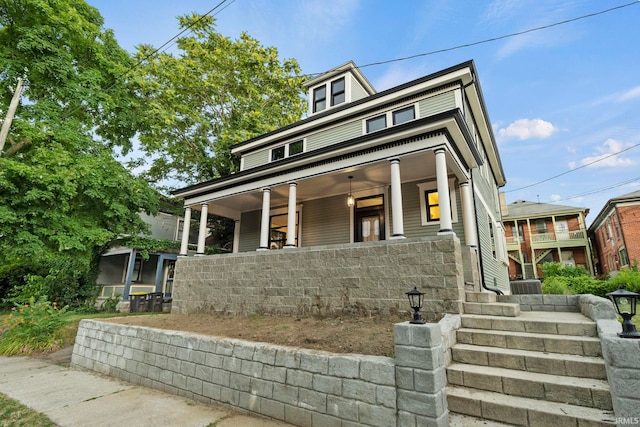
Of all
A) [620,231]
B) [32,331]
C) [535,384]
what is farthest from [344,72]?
[620,231]

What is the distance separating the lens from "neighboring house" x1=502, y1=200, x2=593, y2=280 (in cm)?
2170

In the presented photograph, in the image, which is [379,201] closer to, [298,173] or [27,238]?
[298,173]

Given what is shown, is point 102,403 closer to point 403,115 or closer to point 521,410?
point 521,410

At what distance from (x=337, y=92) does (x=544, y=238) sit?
71.0 ft

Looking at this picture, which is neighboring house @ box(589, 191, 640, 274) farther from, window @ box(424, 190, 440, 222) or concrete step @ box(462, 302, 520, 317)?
concrete step @ box(462, 302, 520, 317)

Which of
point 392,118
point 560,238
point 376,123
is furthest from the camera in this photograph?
point 560,238

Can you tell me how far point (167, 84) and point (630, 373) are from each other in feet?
56.7

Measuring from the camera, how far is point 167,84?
14.1m

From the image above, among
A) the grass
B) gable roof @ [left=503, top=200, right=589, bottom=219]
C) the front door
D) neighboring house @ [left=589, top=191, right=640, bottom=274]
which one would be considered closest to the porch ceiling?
the front door

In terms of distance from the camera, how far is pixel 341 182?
29.1 feet

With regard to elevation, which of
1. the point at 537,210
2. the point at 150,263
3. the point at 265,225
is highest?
the point at 537,210

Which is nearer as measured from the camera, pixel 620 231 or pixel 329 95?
pixel 329 95

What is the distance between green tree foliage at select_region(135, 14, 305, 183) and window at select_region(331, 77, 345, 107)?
13.6 feet

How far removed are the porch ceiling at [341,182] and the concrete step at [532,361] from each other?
13.8 feet
